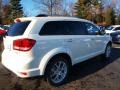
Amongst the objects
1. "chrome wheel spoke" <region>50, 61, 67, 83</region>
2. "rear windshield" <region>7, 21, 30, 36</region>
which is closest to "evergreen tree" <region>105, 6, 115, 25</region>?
"chrome wheel spoke" <region>50, 61, 67, 83</region>

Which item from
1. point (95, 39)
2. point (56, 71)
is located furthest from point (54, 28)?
point (95, 39)

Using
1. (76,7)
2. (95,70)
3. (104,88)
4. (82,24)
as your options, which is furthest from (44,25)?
(76,7)

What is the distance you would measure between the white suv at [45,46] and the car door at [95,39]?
48 cm

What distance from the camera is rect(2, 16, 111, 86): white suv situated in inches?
228

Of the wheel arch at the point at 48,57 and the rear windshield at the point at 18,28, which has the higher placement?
the rear windshield at the point at 18,28

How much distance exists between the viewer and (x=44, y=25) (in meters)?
6.16

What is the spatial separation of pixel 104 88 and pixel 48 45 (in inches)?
76.0

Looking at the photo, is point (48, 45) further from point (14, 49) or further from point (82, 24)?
point (82, 24)

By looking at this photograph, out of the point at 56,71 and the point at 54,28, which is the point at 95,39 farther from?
the point at 56,71

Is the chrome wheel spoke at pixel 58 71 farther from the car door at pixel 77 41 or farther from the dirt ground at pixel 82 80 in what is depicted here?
the car door at pixel 77 41

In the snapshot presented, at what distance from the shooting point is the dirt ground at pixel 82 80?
6.34 m

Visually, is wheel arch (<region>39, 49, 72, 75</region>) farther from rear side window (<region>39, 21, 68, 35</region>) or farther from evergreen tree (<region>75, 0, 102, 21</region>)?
evergreen tree (<region>75, 0, 102, 21</region>)

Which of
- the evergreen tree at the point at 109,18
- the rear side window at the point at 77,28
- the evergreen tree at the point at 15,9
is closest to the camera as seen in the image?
the rear side window at the point at 77,28

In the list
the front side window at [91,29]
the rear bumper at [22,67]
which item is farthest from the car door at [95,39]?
the rear bumper at [22,67]
